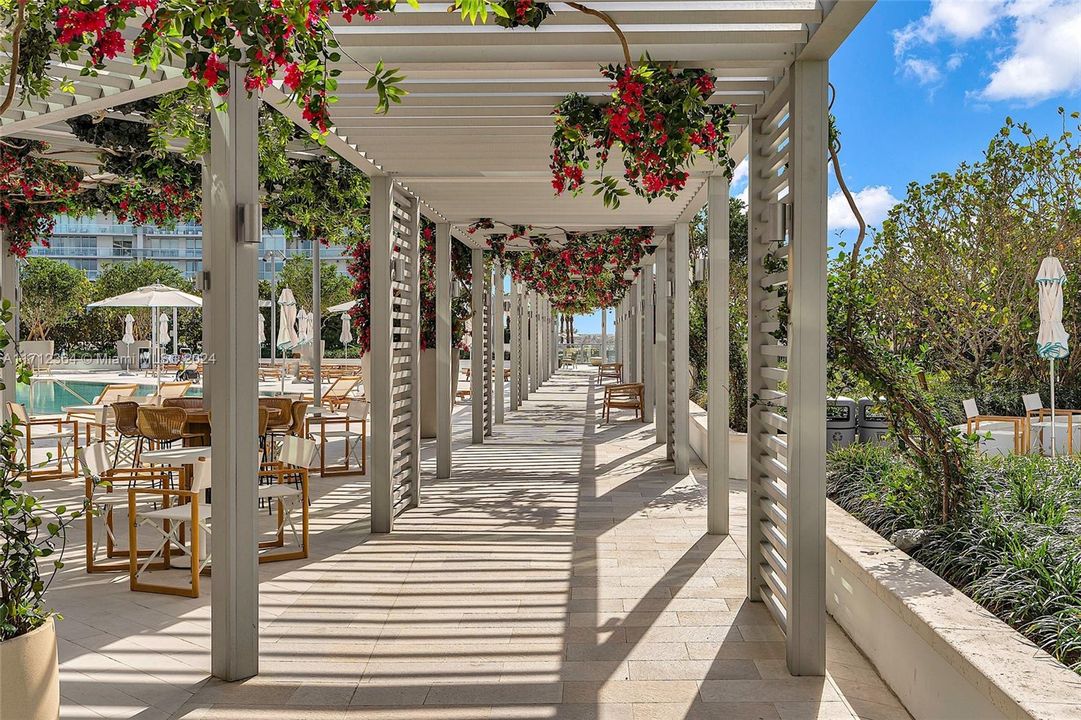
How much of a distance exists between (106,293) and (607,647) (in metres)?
33.5

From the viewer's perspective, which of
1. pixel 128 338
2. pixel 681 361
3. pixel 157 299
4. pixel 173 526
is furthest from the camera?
pixel 128 338

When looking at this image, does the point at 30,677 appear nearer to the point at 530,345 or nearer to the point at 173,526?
the point at 173,526

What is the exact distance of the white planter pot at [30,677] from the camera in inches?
104

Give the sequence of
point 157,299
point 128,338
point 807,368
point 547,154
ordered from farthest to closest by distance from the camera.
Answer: point 128,338, point 157,299, point 547,154, point 807,368

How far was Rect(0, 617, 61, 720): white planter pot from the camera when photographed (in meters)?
2.63

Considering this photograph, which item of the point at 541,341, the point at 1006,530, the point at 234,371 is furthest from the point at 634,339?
the point at 234,371

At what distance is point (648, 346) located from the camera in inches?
574

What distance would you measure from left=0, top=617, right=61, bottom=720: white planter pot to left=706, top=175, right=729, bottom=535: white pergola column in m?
4.51

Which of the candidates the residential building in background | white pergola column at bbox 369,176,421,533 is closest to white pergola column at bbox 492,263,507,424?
white pergola column at bbox 369,176,421,533

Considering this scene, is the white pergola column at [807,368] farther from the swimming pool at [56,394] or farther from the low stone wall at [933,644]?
the swimming pool at [56,394]

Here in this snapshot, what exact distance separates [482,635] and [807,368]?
197 centimetres

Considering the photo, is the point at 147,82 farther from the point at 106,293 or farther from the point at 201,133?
the point at 106,293

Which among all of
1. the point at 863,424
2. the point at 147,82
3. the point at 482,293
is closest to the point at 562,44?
the point at 147,82

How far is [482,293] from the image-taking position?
11766 millimetres
